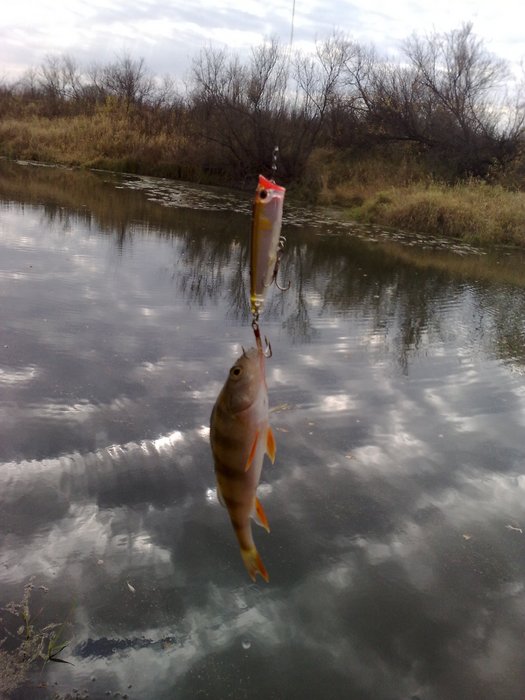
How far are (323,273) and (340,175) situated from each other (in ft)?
68.9

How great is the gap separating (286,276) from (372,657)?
1060 cm

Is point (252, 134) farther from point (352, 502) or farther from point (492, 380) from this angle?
point (352, 502)

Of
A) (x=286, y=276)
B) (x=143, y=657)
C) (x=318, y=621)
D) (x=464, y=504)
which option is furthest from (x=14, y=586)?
(x=286, y=276)

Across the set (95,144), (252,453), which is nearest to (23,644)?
(252,453)

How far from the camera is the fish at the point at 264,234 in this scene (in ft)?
5.23

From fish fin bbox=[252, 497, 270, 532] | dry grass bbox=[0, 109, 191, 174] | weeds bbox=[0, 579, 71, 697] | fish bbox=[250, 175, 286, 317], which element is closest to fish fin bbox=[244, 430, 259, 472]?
fish fin bbox=[252, 497, 270, 532]

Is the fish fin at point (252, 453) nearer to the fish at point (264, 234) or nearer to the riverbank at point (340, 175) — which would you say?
the fish at point (264, 234)

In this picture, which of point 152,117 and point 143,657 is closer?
point 143,657

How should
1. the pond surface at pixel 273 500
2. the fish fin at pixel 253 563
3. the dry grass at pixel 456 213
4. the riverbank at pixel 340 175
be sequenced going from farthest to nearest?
the riverbank at pixel 340 175 → the dry grass at pixel 456 213 → the pond surface at pixel 273 500 → the fish fin at pixel 253 563

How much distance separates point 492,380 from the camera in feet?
27.0

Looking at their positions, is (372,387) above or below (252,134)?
below

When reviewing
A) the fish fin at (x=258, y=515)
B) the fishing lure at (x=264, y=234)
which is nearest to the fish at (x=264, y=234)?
the fishing lure at (x=264, y=234)

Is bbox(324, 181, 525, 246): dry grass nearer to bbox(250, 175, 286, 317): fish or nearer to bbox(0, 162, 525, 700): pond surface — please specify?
bbox(0, 162, 525, 700): pond surface

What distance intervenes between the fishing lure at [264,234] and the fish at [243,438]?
0.64ft
